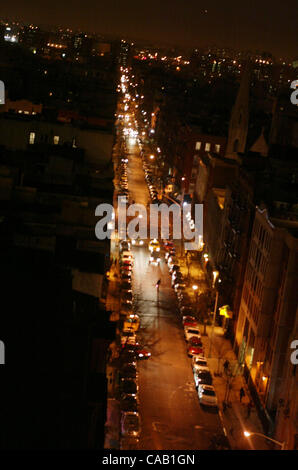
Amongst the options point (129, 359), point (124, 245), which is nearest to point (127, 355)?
point (129, 359)

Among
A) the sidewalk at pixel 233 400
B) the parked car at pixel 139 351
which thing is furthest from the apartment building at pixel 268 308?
the parked car at pixel 139 351

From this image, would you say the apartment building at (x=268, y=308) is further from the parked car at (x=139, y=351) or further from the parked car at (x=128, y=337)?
the parked car at (x=128, y=337)

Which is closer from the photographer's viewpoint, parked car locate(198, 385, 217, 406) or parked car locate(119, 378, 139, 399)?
parked car locate(119, 378, 139, 399)

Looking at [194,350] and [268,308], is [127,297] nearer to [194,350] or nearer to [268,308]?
[194,350]

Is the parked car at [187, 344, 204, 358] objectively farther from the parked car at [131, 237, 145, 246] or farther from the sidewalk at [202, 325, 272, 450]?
the parked car at [131, 237, 145, 246]

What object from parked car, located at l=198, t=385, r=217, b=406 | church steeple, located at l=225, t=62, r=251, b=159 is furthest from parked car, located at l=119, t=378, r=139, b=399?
church steeple, located at l=225, t=62, r=251, b=159
